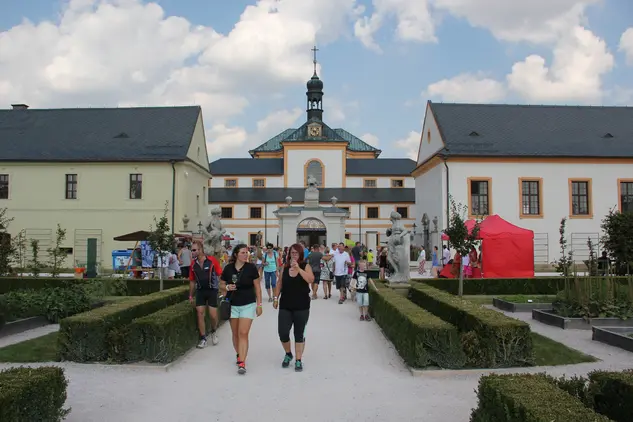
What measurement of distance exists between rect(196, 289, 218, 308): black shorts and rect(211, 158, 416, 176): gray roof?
5093 cm

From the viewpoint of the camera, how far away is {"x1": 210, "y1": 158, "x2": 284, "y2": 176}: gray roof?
62.0m

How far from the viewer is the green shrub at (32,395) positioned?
198 inches

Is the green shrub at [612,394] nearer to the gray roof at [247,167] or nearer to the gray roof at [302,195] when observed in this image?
the gray roof at [302,195]

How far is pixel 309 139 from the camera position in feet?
204

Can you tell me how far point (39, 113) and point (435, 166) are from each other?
28.2 meters

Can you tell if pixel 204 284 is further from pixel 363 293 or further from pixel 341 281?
A: pixel 341 281

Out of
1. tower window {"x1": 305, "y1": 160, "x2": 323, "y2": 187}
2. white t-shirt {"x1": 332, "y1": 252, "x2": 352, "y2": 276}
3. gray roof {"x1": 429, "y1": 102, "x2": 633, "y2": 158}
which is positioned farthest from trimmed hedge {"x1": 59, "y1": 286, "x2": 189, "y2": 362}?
tower window {"x1": 305, "y1": 160, "x2": 323, "y2": 187}

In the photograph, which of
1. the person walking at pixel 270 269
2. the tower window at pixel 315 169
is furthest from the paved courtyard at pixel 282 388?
the tower window at pixel 315 169

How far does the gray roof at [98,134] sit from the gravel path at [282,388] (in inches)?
1109

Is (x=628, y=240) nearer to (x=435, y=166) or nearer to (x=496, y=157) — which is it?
(x=496, y=157)

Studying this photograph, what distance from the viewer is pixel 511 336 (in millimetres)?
8664

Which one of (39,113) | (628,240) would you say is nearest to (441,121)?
(628,240)

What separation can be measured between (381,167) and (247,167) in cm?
1484

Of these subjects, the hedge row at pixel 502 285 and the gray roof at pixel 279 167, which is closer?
the hedge row at pixel 502 285
